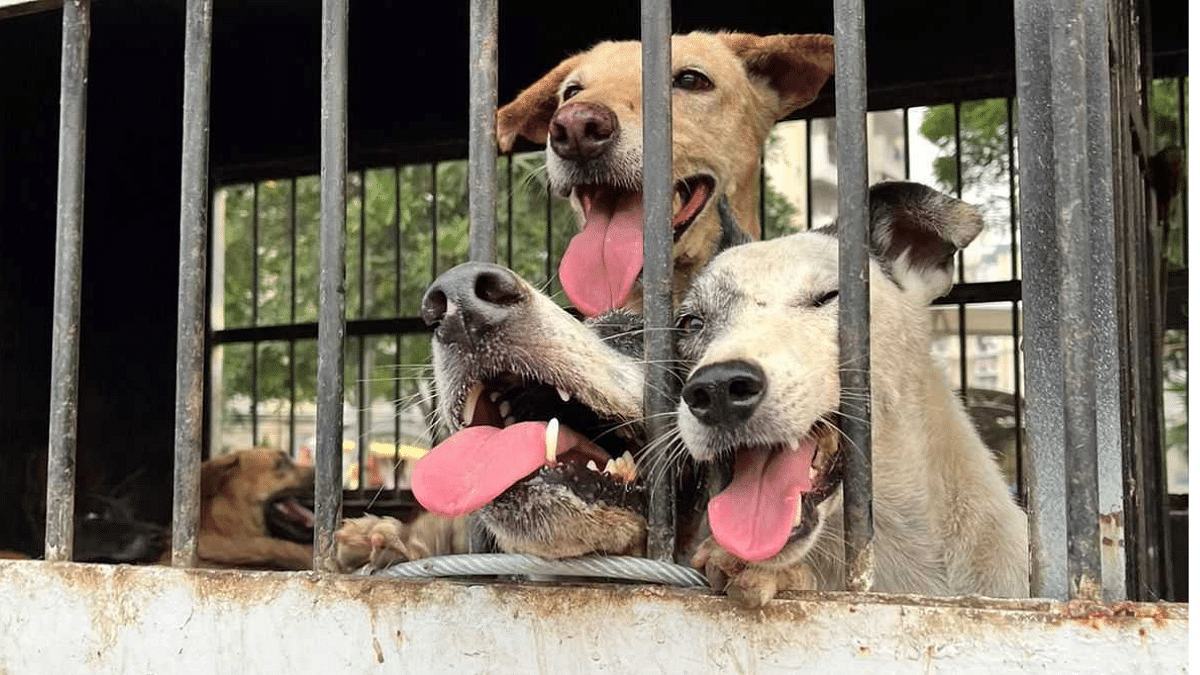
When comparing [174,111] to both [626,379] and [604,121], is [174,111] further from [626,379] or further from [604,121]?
[626,379]

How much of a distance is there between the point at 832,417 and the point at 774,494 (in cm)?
21

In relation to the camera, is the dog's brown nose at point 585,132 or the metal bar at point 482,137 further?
the dog's brown nose at point 585,132

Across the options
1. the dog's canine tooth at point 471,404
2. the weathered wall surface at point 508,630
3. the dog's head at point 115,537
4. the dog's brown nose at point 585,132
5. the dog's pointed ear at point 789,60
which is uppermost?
the dog's pointed ear at point 789,60

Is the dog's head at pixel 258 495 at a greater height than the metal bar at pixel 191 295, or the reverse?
the metal bar at pixel 191 295

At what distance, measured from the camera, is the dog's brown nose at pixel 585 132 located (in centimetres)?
387

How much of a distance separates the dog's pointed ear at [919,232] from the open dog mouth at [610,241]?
78 cm

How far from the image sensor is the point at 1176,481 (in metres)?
13.1

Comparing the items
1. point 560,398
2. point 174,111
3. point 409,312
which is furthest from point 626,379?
point 409,312

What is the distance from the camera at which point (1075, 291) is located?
1957mm

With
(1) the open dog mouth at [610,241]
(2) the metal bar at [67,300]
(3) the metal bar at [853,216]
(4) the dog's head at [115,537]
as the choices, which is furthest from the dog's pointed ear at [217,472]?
(3) the metal bar at [853,216]

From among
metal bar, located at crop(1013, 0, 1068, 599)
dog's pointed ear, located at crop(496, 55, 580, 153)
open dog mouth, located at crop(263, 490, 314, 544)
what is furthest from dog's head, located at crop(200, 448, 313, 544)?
metal bar, located at crop(1013, 0, 1068, 599)

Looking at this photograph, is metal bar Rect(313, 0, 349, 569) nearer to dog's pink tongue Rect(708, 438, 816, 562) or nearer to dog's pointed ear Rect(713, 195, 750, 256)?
dog's pink tongue Rect(708, 438, 816, 562)

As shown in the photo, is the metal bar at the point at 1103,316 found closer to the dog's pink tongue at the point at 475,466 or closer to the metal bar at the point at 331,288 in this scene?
the dog's pink tongue at the point at 475,466

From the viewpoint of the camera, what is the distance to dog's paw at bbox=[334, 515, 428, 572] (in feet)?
9.24
